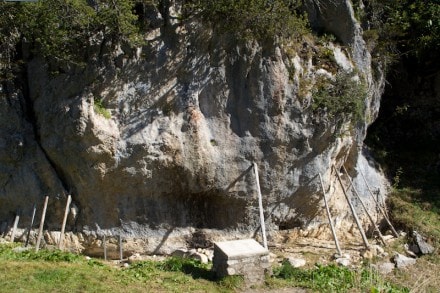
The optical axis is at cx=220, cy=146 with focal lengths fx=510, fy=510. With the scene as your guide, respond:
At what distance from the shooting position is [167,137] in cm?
1011

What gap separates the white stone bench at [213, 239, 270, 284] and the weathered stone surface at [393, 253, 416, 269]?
3572 mm

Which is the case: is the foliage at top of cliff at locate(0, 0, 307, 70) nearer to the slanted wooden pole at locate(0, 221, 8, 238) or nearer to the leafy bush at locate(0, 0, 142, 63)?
the leafy bush at locate(0, 0, 142, 63)

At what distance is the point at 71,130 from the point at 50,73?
1374mm

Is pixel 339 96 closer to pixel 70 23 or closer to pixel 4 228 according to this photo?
pixel 70 23

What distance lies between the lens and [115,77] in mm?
10062

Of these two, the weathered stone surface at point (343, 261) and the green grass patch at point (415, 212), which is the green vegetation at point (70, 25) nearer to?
the weathered stone surface at point (343, 261)

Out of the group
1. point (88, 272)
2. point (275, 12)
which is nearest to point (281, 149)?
point (275, 12)

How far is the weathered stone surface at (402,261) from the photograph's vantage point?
1009cm

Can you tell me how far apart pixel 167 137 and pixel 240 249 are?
10.5ft

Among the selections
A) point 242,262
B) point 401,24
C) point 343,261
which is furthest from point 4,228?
point 401,24

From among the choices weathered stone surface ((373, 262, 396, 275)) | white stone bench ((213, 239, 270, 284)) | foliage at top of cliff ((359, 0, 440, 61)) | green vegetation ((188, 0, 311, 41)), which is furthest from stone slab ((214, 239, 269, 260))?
foliage at top of cliff ((359, 0, 440, 61))

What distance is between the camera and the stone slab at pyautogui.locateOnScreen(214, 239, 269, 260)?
24.8ft

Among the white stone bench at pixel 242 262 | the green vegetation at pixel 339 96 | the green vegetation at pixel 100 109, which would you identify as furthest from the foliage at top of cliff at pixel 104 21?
the white stone bench at pixel 242 262

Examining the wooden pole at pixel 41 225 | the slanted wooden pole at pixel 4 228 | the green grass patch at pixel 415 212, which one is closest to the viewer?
the wooden pole at pixel 41 225
